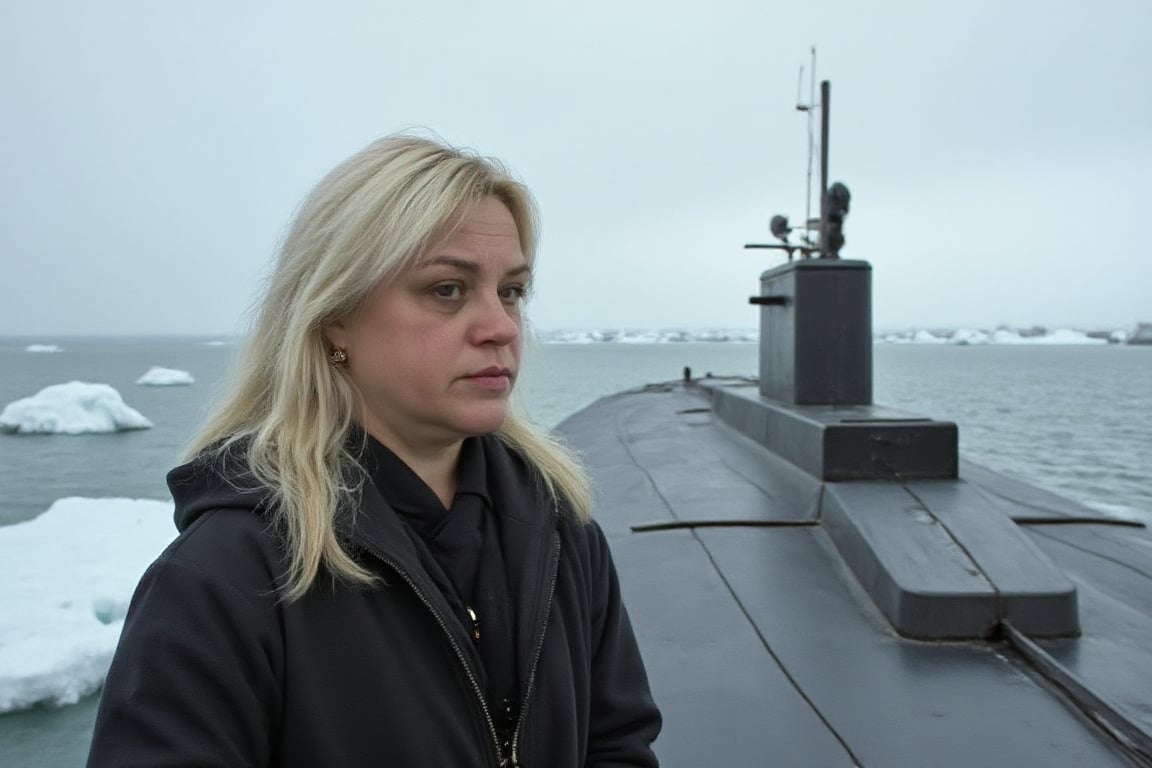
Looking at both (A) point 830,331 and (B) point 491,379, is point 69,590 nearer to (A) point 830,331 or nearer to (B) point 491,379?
(A) point 830,331

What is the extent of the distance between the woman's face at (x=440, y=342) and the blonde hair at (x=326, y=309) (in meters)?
0.03

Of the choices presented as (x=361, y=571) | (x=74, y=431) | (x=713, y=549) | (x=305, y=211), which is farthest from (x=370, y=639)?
(x=74, y=431)

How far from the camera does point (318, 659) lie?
1.45 metres

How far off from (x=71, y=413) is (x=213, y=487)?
2924 centimetres

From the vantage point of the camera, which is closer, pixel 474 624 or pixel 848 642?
pixel 474 624

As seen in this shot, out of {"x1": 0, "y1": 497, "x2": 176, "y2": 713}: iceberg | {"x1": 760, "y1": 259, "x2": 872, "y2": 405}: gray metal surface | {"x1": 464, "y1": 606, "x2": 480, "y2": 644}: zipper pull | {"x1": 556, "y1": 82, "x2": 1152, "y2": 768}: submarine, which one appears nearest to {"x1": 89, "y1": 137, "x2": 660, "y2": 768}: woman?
{"x1": 464, "y1": 606, "x2": 480, "y2": 644}: zipper pull

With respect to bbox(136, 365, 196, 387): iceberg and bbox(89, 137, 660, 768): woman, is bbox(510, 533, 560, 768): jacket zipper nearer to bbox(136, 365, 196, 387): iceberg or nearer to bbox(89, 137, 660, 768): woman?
bbox(89, 137, 660, 768): woman

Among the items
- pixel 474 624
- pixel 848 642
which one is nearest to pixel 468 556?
pixel 474 624

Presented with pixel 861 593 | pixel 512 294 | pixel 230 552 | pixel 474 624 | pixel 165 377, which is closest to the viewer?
pixel 230 552

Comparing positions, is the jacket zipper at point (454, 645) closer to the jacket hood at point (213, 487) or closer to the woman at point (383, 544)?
the woman at point (383, 544)

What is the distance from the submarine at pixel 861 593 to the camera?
310 cm

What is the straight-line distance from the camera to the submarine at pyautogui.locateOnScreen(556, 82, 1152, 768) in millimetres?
3100

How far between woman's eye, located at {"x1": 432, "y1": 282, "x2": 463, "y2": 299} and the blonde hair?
78 millimetres

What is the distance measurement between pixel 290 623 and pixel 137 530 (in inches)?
414
